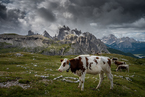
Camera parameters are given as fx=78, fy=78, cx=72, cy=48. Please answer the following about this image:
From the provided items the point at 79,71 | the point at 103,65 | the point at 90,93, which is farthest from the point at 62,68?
the point at 103,65

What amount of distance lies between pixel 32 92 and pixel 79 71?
22.2 ft

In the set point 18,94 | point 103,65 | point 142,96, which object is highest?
point 103,65

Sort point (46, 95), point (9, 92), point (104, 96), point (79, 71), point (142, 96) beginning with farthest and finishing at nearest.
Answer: point (142, 96), point (79, 71), point (104, 96), point (46, 95), point (9, 92)

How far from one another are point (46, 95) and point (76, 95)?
12.6 ft

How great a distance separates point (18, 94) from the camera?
894 cm

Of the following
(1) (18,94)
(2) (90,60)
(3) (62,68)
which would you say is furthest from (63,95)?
(2) (90,60)

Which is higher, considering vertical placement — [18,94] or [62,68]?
[62,68]

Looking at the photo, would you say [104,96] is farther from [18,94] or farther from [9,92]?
[9,92]

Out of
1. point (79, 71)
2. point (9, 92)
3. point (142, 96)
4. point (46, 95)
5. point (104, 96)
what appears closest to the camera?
point (9, 92)

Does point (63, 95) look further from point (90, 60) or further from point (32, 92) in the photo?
point (90, 60)

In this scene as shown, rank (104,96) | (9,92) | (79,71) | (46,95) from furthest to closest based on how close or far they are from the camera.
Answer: (79,71) → (104,96) → (46,95) → (9,92)

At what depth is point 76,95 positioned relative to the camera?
10.3m

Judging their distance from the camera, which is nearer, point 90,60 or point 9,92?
point 9,92

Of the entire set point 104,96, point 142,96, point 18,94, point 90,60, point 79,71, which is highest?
point 90,60
